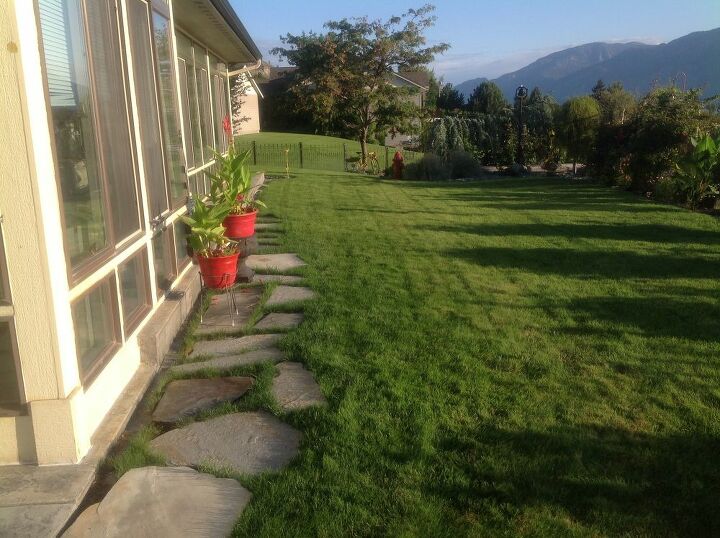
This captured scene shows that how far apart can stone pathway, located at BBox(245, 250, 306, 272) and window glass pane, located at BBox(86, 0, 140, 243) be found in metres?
2.81

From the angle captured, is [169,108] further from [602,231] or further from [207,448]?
[602,231]

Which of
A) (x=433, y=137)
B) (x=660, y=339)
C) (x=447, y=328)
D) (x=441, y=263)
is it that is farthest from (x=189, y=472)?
(x=433, y=137)

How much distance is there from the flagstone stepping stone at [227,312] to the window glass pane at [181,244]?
1.57ft

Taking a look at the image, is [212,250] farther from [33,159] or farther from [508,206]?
[508,206]

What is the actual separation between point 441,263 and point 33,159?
537 centimetres

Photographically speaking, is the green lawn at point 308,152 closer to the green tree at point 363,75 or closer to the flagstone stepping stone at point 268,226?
the green tree at point 363,75

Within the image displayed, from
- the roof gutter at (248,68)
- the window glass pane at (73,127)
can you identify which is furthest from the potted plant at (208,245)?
the roof gutter at (248,68)

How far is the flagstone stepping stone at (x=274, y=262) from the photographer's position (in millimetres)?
7176

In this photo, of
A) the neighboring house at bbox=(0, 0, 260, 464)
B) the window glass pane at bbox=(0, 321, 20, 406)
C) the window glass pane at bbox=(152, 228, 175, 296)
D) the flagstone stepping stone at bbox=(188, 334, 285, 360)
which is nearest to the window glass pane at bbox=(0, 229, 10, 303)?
the neighboring house at bbox=(0, 0, 260, 464)

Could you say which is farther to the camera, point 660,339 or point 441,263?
point 441,263

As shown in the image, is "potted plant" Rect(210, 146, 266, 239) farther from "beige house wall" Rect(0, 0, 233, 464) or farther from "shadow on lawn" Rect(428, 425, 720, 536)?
"shadow on lawn" Rect(428, 425, 720, 536)

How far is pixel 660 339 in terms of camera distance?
4.91 meters

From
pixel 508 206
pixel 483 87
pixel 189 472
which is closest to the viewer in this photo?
pixel 189 472

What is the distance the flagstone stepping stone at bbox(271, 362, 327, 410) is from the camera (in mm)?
3819
